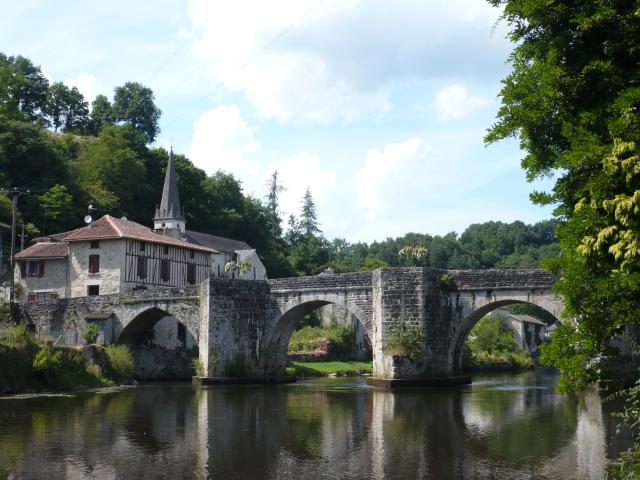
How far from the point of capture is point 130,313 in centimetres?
2977

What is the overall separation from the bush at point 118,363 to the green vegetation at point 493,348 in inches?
716

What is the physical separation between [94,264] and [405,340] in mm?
16210

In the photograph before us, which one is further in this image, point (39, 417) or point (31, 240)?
point (31, 240)

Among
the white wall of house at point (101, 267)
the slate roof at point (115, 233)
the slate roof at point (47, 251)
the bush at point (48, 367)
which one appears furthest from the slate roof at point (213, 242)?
the bush at point (48, 367)

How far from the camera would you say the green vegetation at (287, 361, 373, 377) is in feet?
106

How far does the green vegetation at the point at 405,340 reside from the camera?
23750 millimetres

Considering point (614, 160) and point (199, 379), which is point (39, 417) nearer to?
point (199, 379)

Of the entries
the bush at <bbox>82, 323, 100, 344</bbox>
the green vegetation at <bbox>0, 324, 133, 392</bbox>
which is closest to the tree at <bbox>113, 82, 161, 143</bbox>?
the bush at <bbox>82, 323, 100, 344</bbox>

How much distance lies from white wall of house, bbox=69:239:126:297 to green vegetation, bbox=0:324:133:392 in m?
7.19

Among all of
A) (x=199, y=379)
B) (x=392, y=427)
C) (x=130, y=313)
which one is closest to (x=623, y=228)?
(x=392, y=427)

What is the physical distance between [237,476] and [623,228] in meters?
5.75

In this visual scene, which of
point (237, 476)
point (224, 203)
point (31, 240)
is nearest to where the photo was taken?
point (237, 476)

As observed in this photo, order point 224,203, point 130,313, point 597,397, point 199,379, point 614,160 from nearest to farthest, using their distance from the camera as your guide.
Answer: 1. point 614,160
2. point 597,397
3. point 199,379
4. point 130,313
5. point 224,203

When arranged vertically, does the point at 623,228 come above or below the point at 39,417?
above
